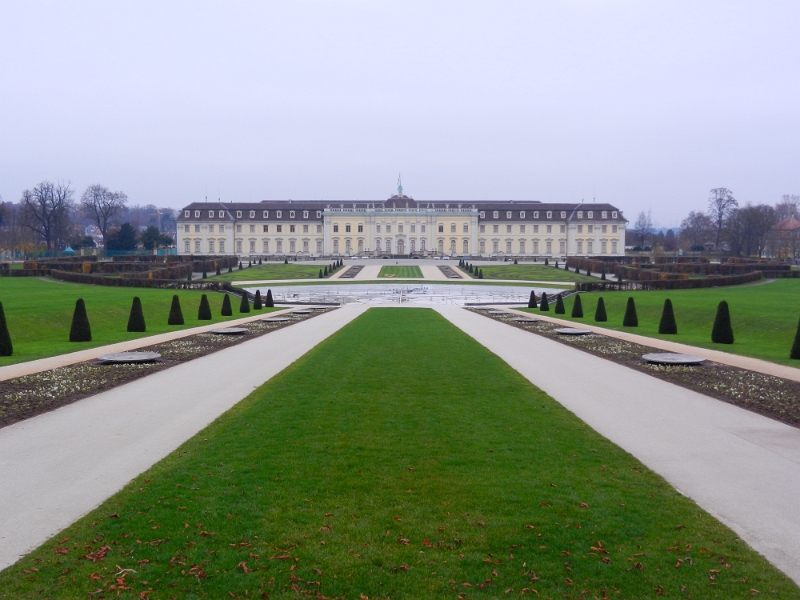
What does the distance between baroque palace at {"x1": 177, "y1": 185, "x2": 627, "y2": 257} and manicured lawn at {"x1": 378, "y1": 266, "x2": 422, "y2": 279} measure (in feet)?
108

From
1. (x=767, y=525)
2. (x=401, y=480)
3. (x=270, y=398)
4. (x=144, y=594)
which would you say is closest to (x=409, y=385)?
(x=270, y=398)

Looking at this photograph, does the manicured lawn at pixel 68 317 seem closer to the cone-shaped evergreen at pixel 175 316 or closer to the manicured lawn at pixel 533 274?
the cone-shaped evergreen at pixel 175 316

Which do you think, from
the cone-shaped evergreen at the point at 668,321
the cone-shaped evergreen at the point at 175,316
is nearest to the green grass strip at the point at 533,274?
the cone-shaped evergreen at the point at 668,321

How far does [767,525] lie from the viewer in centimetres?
526

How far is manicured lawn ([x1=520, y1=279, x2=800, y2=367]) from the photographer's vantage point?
16.9m

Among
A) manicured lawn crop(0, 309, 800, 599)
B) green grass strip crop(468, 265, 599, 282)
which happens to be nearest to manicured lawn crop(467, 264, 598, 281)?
green grass strip crop(468, 265, 599, 282)

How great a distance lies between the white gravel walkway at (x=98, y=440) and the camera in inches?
213

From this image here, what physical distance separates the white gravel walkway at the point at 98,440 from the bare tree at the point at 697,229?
90.9 meters

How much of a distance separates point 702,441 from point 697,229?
105 metres

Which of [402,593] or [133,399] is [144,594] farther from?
[133,399]

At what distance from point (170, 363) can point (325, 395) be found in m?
4.91

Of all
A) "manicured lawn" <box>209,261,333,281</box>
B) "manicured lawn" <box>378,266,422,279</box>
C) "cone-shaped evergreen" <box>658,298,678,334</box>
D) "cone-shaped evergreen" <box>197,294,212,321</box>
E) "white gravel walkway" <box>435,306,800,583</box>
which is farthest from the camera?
"manicured lawn" <box>378,266,422,279</box>

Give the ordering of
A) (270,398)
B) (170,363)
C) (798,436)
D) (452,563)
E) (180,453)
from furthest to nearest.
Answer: (170,363), (270,398), (798,436), (180,453), (452,563)

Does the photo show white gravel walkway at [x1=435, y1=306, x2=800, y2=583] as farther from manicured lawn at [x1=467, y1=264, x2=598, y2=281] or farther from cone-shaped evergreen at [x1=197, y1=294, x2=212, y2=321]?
manicured lawn at [x1=467, y1=264, x2=598, y2=281]
